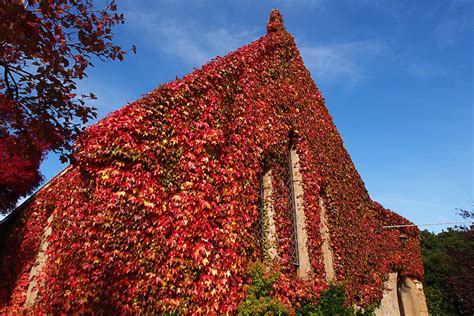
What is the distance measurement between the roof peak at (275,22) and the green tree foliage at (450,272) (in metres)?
13.5

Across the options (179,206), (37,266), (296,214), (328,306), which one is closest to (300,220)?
(296,214)

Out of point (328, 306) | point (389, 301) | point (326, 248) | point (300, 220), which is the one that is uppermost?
point (300, 220)

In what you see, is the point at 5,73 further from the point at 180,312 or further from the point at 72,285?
the point at 180,312

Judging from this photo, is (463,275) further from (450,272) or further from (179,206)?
(179,206)

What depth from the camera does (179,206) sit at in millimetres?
5270

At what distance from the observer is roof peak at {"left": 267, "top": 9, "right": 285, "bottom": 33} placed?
1005 centimetres

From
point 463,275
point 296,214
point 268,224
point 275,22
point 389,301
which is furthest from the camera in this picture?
point 463,275

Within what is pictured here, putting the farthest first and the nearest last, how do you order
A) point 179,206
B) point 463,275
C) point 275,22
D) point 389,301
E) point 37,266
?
1. point 463,275
2. point 389,301
3. point 275,22
4. point 37,266
5. point 179,206

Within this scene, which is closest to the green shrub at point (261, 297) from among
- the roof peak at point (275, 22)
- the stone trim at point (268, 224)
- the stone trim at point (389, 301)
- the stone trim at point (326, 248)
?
the stone trim at point (268, 224)

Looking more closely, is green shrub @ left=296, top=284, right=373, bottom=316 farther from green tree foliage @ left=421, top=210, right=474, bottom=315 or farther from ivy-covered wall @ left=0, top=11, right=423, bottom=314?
green tree foliage @ left=421, top=210, right=474, bottom=315

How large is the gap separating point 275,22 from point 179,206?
709 centimetres

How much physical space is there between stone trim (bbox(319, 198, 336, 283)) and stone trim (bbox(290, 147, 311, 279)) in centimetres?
83

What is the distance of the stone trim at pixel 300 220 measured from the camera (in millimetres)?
7238

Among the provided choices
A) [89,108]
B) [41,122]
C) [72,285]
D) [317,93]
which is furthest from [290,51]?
[72,285]
